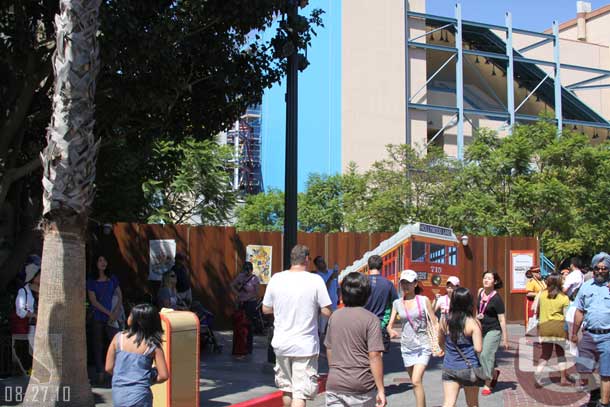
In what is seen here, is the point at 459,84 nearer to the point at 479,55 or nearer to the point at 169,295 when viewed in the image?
the point at 479,55

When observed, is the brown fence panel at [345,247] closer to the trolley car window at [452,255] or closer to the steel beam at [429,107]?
the trolley car window at [452,255]

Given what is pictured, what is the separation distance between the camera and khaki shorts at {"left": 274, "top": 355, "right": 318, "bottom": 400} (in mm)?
6715

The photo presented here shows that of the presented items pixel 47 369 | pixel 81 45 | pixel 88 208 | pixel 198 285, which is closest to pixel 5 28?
pixel 81 45

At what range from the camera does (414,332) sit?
8.35 metres

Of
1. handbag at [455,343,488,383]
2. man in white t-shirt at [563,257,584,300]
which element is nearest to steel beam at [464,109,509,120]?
man in white t-shirt at [563,257,584,300]

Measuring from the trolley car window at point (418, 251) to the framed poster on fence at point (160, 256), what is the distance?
5963 millimetres

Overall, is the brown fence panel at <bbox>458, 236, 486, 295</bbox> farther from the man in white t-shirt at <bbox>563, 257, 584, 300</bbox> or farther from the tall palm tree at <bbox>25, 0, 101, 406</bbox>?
→ the tall palm tree at <bbox>25, 0, 101, 406</bbox>

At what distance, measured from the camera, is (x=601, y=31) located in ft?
166

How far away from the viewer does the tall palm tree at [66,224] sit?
7379 mm

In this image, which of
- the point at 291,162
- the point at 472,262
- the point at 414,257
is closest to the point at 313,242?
the point at 414,257

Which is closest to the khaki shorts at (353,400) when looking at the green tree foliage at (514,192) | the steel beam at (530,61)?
the green tree foliage at (514,192)

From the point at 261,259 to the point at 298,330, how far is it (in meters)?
10.8

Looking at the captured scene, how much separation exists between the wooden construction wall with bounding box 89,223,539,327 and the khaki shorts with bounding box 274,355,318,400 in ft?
27.1

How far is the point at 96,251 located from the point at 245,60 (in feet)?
18.6
